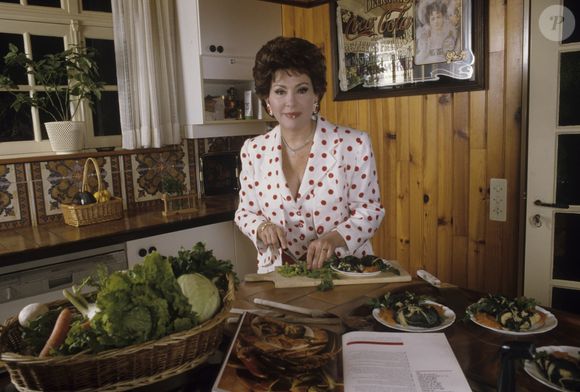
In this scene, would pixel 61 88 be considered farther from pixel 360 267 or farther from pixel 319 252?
pixel 360 267

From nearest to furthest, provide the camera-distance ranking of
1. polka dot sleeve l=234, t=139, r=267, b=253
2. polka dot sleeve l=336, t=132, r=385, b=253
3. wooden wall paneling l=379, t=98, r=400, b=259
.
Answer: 1. polka dot sleeve l=336, t=132, r=385, b=253
2. polka dot sleeve l=234, t=139, r=267, b=253
3. wooden wall paneling l=379, t=98, r=400, b=259

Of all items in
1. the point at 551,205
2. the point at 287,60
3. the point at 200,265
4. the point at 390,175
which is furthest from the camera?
the point at 390,175

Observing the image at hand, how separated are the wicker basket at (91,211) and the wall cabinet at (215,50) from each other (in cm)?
69

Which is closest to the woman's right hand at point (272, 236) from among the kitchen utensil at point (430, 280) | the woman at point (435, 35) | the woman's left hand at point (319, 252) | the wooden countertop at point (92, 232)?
the woman's left hand at point (319, 252)

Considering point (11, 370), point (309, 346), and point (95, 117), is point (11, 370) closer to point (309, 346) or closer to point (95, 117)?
point (309, 346)

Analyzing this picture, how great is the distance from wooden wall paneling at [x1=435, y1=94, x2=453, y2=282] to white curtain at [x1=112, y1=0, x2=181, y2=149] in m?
1.64

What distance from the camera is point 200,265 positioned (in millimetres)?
1148

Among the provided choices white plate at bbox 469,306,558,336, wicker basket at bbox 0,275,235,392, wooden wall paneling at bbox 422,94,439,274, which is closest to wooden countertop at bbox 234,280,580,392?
white plate at bbox 469,306,558,336

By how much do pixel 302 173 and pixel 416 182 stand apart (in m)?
1.08

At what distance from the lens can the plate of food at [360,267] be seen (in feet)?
5.10

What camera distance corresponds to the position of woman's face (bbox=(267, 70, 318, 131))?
187cm

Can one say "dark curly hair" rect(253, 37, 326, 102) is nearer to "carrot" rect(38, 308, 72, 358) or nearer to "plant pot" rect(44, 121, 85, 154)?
"carrot" rect(38, 308, 72, 358)

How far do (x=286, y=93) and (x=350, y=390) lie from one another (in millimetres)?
1228

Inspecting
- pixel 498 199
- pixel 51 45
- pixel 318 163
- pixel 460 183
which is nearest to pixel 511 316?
pixel 318 163
